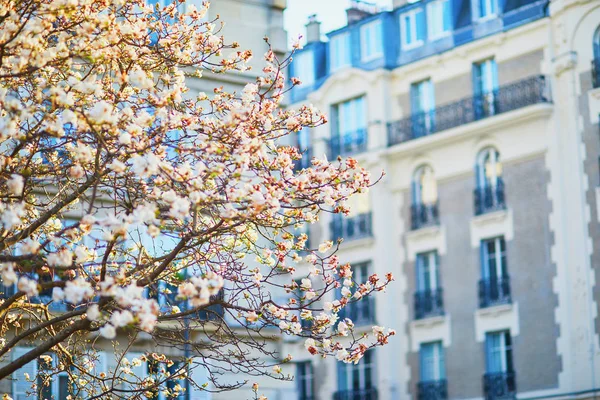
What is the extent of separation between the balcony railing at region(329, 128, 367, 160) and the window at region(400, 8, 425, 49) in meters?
3.45

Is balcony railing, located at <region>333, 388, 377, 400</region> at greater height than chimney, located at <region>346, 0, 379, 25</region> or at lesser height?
lesser

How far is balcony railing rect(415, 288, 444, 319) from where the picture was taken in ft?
133

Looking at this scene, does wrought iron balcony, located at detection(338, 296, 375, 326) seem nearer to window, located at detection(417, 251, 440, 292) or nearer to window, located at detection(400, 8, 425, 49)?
window, located at detection(417, 251, 440, 292)

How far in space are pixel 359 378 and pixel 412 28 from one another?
40.4 ft

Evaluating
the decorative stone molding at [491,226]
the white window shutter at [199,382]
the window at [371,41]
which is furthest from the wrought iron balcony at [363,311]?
the white window shutter at [199,382]

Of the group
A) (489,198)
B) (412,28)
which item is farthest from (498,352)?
(412,28)

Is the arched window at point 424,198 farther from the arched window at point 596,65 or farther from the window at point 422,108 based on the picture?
the arched window at point 596,65

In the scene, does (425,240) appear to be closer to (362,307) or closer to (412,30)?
(362,307)

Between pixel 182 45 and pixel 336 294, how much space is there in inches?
1172

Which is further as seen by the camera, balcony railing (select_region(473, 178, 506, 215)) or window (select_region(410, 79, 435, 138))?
window (select_region(410, 79, 435, 138))

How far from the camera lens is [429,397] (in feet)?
133

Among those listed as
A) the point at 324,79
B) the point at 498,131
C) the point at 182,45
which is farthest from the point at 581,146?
the point at 182,45

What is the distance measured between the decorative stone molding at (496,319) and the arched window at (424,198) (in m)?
4.04

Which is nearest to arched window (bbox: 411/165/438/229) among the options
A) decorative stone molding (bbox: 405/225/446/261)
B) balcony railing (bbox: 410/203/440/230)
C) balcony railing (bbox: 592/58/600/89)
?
balcony railing (bbox: 410/203/440/230)
